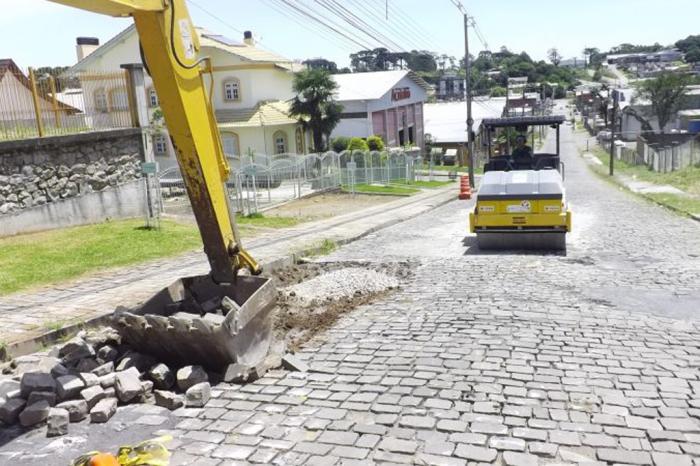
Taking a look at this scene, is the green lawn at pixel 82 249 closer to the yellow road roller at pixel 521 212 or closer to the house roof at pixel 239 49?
the yellow road roller at pixel 521 212

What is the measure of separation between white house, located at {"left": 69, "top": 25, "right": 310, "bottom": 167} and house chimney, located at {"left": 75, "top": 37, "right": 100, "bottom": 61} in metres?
1.67

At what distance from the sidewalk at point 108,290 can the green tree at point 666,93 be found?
224ft

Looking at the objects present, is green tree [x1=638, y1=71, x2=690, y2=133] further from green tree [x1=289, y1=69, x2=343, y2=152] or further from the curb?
green tree [x1=289, y1=69, x2=343, y2=152]

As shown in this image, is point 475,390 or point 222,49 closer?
point 475,390

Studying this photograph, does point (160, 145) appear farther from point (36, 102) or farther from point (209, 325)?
point (209, 325)

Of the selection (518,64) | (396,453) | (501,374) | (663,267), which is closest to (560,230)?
(663,267)

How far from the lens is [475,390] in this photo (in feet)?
19.6

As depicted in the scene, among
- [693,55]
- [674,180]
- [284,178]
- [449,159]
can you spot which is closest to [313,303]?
[284,178]

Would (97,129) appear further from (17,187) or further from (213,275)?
(213,275)

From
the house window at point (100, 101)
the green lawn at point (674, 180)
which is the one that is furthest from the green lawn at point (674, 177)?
the house window at point (100, 101)

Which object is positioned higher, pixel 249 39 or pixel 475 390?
pixel 249 39

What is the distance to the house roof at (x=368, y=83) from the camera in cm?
4844

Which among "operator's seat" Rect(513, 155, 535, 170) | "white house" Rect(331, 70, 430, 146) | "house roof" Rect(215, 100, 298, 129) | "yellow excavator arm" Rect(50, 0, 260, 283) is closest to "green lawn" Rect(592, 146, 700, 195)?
"operator's seat" Rect(513, 155, 535, 170)

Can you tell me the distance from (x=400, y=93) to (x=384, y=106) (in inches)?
167
